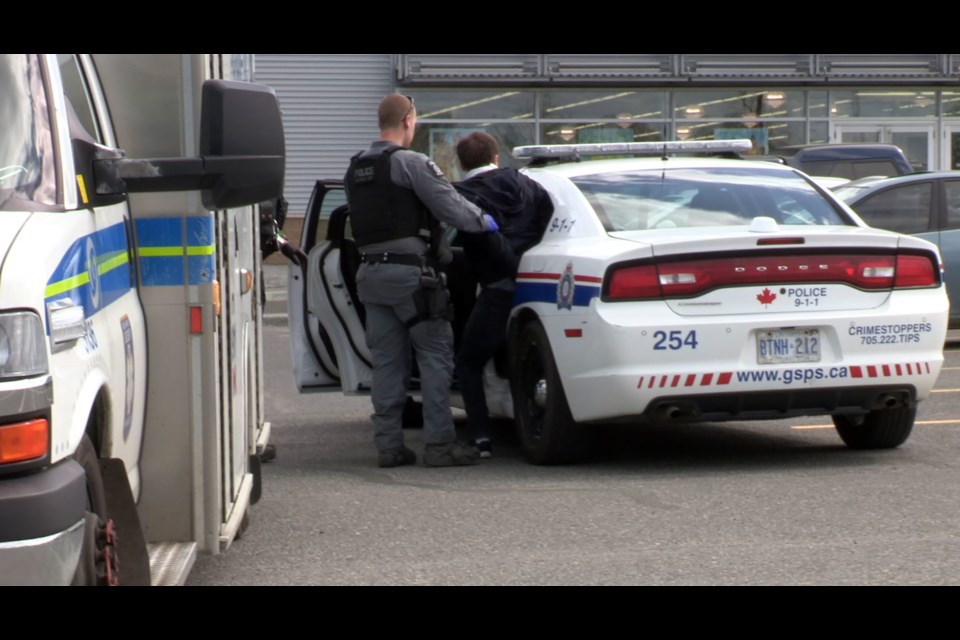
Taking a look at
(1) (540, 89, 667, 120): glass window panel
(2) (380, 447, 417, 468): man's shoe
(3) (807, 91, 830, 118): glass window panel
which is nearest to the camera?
(2) (380, 447, 417, 468): man's shoe

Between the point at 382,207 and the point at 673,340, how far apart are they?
1.69 metres

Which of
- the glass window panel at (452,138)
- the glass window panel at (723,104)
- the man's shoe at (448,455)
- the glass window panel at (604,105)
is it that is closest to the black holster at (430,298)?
the man's shoe at (448,455)

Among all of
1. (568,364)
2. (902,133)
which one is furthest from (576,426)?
(902,133)

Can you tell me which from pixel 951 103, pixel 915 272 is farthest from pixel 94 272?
pixel 951 103

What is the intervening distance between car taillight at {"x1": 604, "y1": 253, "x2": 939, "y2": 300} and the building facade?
19.1 m

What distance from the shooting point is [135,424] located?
4680 millimetres

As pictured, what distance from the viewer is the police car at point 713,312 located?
285 inches

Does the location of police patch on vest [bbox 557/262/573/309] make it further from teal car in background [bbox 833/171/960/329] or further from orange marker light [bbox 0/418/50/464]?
teal car in background [bbox 833/171/960/329]

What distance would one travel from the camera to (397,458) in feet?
26.9

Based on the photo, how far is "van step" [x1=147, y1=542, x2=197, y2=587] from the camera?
14.7 ft

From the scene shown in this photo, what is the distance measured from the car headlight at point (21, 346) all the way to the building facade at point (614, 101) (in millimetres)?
22982

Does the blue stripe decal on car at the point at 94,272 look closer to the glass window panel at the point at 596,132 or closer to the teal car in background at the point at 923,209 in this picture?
the teal car in background at the point at 923,209

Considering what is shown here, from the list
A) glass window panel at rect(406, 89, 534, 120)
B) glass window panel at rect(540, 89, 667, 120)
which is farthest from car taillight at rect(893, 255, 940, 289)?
glass window panel at rect(540, 89, 667, 120)
